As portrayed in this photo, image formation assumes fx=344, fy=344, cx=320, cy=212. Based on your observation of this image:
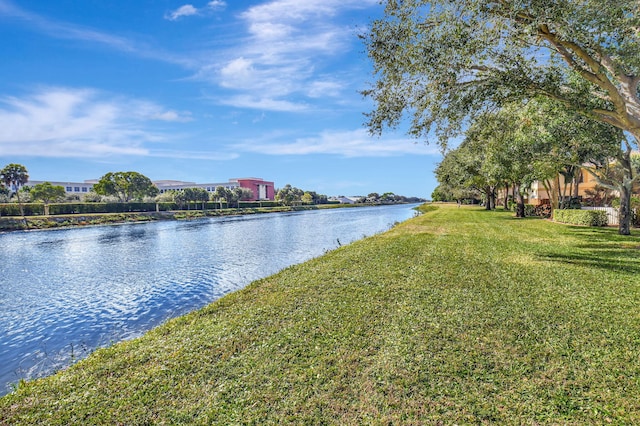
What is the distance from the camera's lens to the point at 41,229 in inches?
1839

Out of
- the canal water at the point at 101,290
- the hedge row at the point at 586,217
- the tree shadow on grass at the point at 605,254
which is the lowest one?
the canal water at the point at 101,290

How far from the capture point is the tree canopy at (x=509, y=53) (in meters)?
7.45

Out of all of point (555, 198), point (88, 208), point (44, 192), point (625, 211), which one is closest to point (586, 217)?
point (625, 211)

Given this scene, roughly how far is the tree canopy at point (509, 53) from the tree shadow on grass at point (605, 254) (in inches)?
134

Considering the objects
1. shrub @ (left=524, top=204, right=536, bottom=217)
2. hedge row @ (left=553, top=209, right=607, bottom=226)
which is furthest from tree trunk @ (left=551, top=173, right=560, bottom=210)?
hedge row @ (left=553, top=209, right=607, bottom=226)

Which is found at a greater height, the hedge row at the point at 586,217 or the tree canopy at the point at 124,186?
the tree canopy at the point at 124,186

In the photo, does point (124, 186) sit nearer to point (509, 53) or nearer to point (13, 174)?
point (13, 174)

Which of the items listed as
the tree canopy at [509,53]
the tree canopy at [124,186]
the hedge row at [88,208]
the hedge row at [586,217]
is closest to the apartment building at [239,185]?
the tree canopy at [124,186]

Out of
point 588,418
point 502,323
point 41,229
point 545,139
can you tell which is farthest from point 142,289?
point 41,229

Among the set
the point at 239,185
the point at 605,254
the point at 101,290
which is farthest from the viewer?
the point at 239,185

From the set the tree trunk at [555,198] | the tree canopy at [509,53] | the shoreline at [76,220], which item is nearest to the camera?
the tree canopy at [509,53]

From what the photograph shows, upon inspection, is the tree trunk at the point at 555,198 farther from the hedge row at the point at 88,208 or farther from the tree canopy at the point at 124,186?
the tree canopy at the point at 124,186

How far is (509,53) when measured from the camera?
8.76m

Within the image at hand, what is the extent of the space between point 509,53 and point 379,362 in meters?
8.46
